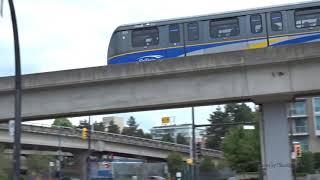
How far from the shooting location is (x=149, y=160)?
105m

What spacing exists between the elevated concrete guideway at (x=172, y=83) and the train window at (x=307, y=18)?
4.30 m

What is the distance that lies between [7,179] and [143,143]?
164 ft

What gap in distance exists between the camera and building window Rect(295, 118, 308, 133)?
104606 millimetres

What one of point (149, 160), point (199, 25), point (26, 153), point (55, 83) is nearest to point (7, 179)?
point (55, 83)

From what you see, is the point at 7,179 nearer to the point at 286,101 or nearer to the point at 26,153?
the point at 286,101

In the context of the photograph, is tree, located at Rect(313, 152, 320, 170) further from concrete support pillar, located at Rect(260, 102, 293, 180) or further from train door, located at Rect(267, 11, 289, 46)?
concrete support pillar, located at Rect(260, 102, 293, 180)

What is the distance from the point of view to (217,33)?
2848 centimetres

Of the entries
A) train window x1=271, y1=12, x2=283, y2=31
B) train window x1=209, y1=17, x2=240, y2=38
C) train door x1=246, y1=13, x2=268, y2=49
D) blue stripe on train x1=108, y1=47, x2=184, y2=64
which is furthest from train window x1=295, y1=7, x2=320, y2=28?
blue stripe on train x1=108, y1=47, x2=184, y2=64

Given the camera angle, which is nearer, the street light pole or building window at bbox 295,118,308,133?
the street light pole

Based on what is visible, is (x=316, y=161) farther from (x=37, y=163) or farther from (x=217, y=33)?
(x=217, y=33)

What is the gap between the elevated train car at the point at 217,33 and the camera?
27172 mm

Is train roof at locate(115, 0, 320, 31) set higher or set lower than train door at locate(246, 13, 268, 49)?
higher

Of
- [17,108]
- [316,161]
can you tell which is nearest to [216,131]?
[316,161]

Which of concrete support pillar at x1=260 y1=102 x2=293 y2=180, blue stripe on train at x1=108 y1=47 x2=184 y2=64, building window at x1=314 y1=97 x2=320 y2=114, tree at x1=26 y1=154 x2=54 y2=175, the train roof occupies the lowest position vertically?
concrete support pillar at x1=260 y1=102 x2=293 y2=180
